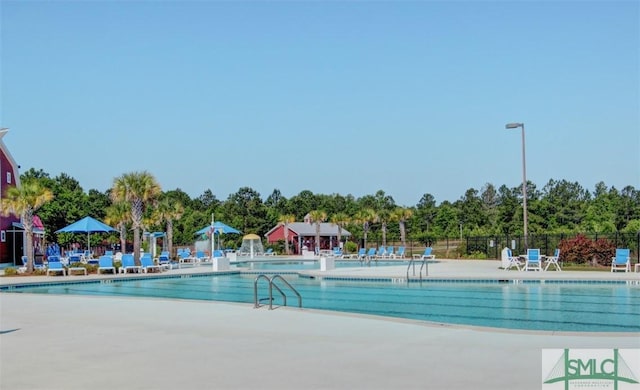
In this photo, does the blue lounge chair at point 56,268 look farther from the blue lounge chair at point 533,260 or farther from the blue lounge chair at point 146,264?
the blue lounge chair at point 533,260

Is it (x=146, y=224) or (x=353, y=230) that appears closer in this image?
(x=146, y=224)

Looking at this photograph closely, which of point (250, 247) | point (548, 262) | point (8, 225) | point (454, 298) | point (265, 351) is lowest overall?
point (250, 247)

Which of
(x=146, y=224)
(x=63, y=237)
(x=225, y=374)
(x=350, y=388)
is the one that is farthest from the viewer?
(x=63, y=237)

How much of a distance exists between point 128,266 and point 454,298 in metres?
15.1

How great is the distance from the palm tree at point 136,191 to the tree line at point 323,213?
1.6 inches

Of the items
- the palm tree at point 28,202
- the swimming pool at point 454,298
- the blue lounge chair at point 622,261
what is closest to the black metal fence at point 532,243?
the blue lounge chair at point 622,261

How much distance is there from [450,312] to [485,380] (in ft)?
25.7

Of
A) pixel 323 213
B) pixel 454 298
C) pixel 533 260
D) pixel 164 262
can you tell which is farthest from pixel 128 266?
pixel 323 213

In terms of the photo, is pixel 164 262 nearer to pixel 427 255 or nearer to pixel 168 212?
pixel 168 212

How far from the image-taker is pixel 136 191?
1115 inches

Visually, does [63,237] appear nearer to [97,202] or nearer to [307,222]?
[97,202]

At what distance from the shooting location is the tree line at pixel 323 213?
1378 inches

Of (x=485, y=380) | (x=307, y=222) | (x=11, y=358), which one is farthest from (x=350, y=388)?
(x=307, y=222)

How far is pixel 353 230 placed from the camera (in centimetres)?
6097
